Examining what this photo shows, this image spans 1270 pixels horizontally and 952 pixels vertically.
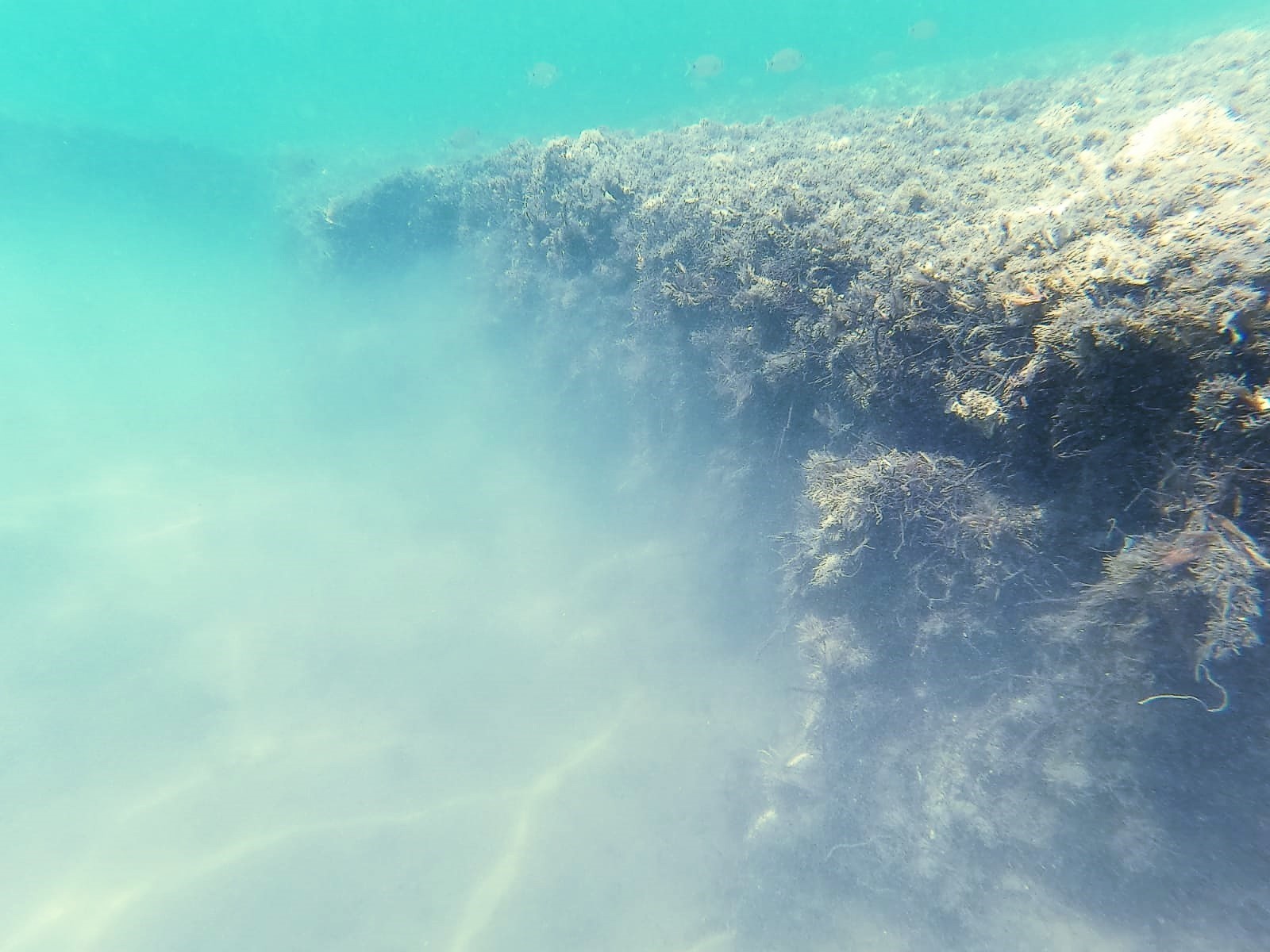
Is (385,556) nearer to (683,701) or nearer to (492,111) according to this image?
(683,701)

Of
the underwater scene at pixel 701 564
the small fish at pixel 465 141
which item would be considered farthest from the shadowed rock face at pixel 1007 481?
the small fish at pixel 465 141

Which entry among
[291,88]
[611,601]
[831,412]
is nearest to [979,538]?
[831,412]

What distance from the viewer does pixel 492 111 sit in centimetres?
2741

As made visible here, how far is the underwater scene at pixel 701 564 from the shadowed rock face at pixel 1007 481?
3cm

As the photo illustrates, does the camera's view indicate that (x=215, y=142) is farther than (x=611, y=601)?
Yes

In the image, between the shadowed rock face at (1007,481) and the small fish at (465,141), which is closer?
the shadowed rock face at (1007,481)

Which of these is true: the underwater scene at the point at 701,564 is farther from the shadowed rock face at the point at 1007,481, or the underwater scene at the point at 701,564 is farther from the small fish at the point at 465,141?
the small fish at the point at 465,141

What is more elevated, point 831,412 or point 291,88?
point 291,88

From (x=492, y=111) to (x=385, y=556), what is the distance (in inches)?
1130

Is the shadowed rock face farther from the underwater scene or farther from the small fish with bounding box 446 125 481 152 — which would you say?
the small fish with bounding box 446 125 481 152

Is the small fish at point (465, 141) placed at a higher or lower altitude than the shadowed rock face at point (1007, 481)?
higher

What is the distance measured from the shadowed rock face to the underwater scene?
0.03m

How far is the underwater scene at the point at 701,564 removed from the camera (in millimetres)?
2697

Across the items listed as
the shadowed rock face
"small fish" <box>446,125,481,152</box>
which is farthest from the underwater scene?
"small fish" <box>446,125,481,152</box>
